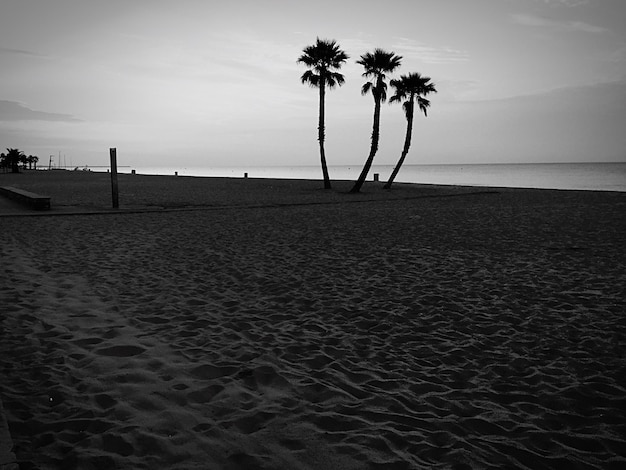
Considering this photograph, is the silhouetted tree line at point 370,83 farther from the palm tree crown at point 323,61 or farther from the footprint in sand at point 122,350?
the footprint in sand at point 122,350

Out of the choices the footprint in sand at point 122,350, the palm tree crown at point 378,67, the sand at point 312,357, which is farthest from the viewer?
the palm tree crown at point 378,67

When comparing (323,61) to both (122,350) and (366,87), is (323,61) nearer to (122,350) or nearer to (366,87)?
(366,87)

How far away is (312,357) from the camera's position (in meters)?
5.27

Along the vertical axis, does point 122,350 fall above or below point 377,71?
below

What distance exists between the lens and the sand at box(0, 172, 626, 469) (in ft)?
11.7

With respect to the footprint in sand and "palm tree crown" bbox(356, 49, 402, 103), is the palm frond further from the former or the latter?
the footprint in sand

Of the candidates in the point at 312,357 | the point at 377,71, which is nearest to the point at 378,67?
the point at 377,71

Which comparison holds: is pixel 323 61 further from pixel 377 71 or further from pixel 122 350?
pixel 122 350

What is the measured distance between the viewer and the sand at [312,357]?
3562 millimetres

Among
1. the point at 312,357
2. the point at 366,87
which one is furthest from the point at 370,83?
the point at 312,357

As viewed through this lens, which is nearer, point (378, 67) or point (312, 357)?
point (312, 357)

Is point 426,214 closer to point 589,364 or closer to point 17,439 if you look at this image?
point 589,364

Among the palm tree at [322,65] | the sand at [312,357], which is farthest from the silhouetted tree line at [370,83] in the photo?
the sand at [312,357]

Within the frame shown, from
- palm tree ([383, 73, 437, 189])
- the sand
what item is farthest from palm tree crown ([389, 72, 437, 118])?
the sand
